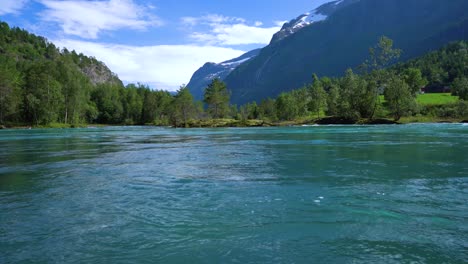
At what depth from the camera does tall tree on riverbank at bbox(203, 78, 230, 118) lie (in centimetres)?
13912

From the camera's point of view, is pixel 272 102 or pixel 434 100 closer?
pixel 434 100

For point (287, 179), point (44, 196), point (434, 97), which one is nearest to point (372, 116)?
point (434, 97)

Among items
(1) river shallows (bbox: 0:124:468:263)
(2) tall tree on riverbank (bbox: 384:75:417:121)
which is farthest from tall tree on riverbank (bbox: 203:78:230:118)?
(1) river shallows (bbox: 0:124:468:263)

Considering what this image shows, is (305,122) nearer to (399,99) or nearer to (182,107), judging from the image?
(399,99)

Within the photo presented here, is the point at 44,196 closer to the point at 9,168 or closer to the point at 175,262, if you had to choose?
the point at 175,262

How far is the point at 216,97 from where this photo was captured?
138875mm

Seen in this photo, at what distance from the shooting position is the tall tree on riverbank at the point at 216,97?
456 feet

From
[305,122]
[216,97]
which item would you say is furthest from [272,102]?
[305,122]

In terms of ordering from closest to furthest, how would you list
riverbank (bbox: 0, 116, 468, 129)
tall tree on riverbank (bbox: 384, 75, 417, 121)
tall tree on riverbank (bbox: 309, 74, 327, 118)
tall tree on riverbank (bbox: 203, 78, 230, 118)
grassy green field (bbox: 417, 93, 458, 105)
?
riverbank (bbox: 0, 116, 468, 129)
tall tree on riverbank (bbox: 384, 75, 417, 121)
grassy green field (bbox: 417, 93, 458, 105)
tall tree on riverbank (bbox: 309, 74, 327, 118)
tall tree on riverbank (bbox: 203, 78, 230, 118)

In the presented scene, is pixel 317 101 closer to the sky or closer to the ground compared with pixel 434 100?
closer to the sky

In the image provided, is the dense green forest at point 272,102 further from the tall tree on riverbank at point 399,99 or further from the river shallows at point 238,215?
the river shallows at point 238,215

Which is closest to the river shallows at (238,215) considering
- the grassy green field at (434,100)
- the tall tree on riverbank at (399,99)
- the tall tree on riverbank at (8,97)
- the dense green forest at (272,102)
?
the dense green forest at (272,102)

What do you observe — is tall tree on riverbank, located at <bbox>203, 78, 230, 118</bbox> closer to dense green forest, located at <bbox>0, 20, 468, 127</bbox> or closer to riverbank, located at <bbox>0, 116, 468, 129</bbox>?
dense green forest, located at <bbox>0, 20, 468, 127</bbox>

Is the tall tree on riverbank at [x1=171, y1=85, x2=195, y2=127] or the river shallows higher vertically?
the tall tree on riverbank at [x1=171, y1=85, x2=195, y2=127]
